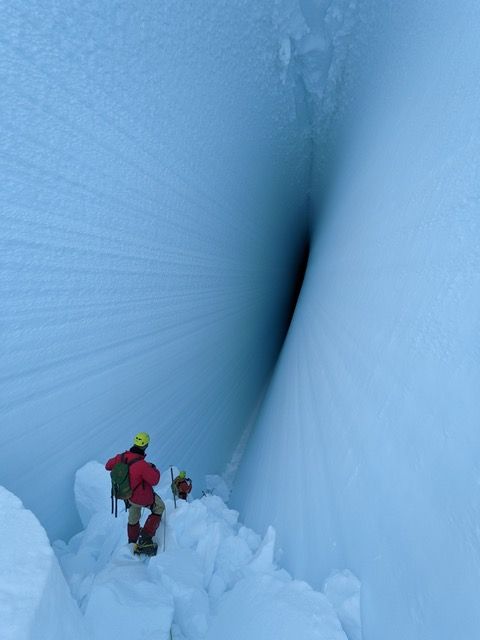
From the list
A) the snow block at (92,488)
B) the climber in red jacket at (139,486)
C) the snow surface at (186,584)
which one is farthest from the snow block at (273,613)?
the snow block at (92,488)

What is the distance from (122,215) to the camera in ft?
7.62

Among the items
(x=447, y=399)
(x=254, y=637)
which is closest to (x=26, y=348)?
(x=254, y=637)

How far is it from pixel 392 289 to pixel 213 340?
2.38 meters

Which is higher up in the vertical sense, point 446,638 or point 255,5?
point 255,5

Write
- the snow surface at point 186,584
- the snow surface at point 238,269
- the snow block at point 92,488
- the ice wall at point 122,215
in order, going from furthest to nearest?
the snow block at point 92,488 < the ice wall at point 122,215 < the snow surface at point 186,584 < the snow surface at point 238,269

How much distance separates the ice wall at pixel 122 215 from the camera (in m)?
1.83

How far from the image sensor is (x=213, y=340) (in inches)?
148

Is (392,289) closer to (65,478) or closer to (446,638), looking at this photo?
(446,638)

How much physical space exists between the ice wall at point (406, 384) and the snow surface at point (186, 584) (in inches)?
5.6

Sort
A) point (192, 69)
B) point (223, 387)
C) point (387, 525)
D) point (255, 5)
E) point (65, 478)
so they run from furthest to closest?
point (223, 387) < point (255, 5) < point (192, 69) < point (65, 478) < point (387, 525)

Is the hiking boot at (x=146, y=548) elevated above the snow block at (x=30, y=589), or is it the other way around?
the snow block at (x=30, y=589)

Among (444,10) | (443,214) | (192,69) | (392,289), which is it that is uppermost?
(444,10)

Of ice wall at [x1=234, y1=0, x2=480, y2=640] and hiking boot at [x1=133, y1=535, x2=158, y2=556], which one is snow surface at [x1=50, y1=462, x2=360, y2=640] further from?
ice wall at [x1=234, y1=0, x2=480, y2=640]

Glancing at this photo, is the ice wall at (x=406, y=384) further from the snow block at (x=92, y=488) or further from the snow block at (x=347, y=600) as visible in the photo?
the snow block at (x=92, y=488)
